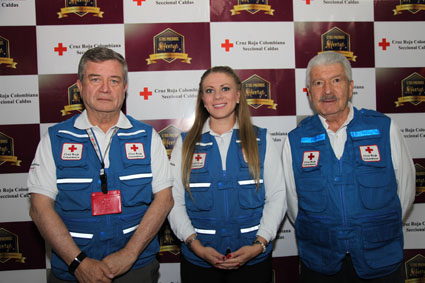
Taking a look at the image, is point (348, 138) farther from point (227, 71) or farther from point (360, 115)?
point (227, 71)

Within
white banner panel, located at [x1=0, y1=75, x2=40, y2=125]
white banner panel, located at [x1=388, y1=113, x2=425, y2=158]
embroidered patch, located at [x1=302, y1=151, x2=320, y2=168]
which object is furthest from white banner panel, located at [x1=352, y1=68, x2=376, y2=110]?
white banner panel, located at [x1=0, y1=75, x2=40, y2=125]

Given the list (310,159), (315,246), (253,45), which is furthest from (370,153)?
(253,45)

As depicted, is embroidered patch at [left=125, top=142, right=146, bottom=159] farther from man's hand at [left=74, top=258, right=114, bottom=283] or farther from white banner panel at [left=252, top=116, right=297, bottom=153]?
white banner panel at [left=252, top=116, right=297, bottom=153]

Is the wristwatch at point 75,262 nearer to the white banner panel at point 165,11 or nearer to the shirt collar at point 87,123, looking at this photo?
the shirt collar at point 87,123

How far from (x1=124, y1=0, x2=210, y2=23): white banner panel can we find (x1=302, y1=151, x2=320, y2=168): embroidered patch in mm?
1409

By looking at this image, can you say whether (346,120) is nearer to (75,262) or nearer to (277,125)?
(277,125)

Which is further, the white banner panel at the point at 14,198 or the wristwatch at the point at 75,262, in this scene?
the white banner panel at the point at 14,198

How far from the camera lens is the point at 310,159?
171cm

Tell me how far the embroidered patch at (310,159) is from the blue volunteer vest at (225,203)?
Answer: 26 centimetres

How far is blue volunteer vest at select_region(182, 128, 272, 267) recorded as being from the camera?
65.3 inches

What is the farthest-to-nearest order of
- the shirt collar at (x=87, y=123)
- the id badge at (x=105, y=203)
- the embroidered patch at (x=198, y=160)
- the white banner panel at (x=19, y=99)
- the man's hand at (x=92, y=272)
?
the white banner panel at (x=19, y=99), the embroidered patch at (x=198, y=160), the shirt collar at (x=87, y=123), the id badge at (x=105, y=203), the man's hand at (x=92, y=272)

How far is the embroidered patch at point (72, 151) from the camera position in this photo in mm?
1548

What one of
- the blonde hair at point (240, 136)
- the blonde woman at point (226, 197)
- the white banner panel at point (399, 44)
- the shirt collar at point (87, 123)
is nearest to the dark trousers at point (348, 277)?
the blonde woman at point (226, 197)

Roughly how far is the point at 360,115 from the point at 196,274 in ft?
4.52
